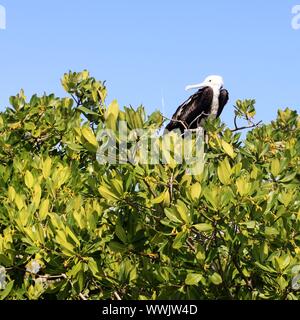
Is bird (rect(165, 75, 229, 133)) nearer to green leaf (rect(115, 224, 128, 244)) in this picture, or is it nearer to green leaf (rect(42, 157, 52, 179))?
green leaf (rect(42, 157, 52, 179))

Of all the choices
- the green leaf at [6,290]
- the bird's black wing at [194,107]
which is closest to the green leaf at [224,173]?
the green leaf at [6,290]

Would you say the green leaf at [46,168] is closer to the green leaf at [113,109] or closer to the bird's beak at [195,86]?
the green leaf at [113,109]

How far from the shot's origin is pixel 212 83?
1048 cm

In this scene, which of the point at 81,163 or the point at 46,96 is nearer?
the point at 81,163

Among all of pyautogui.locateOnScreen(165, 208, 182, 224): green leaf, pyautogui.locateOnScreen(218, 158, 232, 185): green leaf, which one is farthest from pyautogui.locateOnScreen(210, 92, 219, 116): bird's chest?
pyautogui.locateOnScreen(165, 208, 182, 224): green leaf

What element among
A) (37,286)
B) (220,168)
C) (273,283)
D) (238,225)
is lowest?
(37,286)

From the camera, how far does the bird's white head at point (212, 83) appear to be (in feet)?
34.0

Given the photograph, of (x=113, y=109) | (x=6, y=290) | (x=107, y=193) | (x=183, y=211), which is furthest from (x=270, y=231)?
(x=6, y=290)

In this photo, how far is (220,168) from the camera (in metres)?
4.03

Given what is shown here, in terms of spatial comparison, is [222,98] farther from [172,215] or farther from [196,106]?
[172,215]

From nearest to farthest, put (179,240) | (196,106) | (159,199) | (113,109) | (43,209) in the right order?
(179,240), (159,199), (113,109), (43,209), (196,106)
